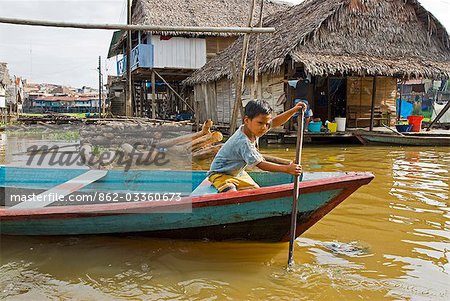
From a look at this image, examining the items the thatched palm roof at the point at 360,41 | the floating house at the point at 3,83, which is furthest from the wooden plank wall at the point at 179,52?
the floating house at the point at 3,83

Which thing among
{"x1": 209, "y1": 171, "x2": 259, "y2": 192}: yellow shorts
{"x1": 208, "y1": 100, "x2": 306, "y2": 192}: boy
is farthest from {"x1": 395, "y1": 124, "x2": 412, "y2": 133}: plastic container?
{"x1": 209, "y1": 171, "x2": 259, "y2": 192}: yellow shorts

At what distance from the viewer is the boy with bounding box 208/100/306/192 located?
3.48 meters

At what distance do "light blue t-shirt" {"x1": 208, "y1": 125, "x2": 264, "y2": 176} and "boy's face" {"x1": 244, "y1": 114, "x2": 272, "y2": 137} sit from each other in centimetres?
9

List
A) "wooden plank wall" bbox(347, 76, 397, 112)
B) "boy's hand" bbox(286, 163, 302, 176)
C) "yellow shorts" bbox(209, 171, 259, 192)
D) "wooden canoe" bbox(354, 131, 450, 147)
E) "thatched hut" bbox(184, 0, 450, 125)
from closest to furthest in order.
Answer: "boy's hand" bbox(286, 163, 302, 176) < "yellow shorts" bbox(209, 171, 259, 192) < "wooden canoe" bbox(354, 131, 450, 147) < "thatched hut" bbox(184, 0, 450, 125) < "wooden plank wall" bbox(347, 76, 397, 112)

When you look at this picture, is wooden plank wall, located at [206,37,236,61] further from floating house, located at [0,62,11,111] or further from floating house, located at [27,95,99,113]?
floating house, located at [27,95,99,113]

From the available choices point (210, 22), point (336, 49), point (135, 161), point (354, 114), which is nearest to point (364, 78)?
point (354, 114)

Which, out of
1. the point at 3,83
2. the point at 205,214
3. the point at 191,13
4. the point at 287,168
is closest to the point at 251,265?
the point at 205,214

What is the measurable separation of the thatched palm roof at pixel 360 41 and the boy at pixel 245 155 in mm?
7895

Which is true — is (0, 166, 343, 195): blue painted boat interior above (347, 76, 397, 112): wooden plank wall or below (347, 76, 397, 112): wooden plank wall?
below

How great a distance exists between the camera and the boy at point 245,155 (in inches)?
137

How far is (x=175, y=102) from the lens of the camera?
24.0 metres

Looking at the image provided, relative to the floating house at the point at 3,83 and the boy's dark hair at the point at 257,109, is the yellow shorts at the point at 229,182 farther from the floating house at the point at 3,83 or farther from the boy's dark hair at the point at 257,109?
the floating house at the point at 3,83

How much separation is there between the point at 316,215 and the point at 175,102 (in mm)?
20705

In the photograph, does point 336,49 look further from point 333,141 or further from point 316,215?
point 316,215
